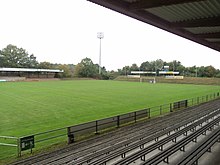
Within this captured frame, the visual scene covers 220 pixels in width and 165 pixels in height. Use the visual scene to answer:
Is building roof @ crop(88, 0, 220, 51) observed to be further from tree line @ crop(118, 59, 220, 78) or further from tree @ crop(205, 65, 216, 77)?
tree @ crop(205, 65, 216, 77)

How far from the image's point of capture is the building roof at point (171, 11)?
19.4 ft

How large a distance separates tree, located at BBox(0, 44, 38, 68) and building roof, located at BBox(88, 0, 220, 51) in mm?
98700

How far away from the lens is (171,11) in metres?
7.05

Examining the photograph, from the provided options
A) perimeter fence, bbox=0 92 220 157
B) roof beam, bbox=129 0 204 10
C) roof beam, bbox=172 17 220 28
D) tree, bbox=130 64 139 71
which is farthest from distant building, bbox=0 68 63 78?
roof beam, bbox=129 0 204 10

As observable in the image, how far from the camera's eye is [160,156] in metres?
6.59

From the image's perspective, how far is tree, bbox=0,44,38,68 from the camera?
318 feet

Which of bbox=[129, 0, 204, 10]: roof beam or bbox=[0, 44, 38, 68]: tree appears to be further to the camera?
bbox=[0, 44, 38, 68]: tree

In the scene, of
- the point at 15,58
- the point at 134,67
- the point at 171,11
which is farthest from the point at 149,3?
the point at 134,67

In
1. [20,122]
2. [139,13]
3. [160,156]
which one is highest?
[139,13]

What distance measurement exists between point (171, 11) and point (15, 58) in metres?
105

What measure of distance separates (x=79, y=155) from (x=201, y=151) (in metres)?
4.17

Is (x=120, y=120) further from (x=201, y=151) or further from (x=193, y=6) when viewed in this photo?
(x=193, y=6)

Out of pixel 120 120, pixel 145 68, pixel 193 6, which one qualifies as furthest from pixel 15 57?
pixel 193 6

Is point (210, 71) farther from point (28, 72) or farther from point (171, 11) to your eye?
point (171, 11)
